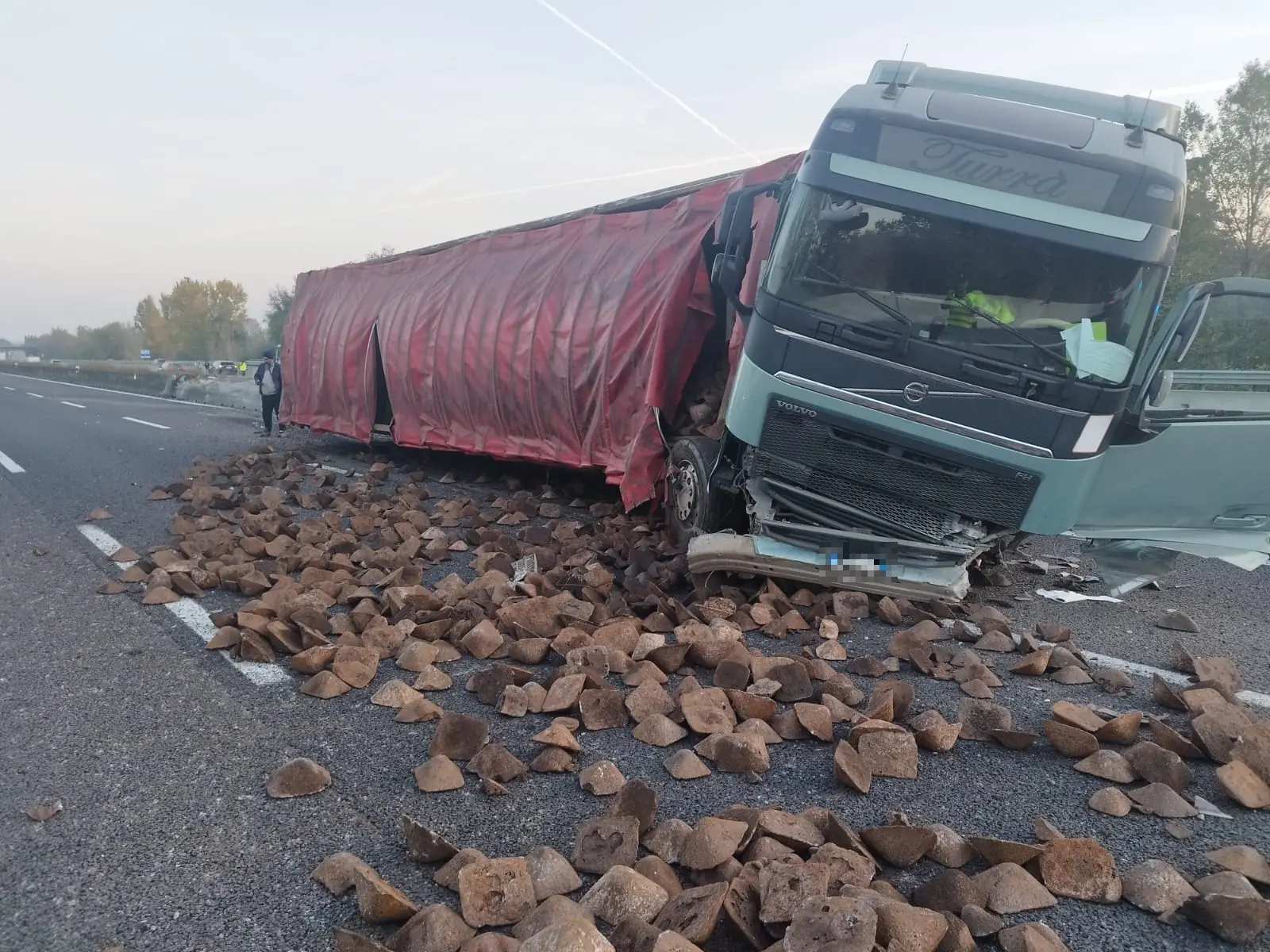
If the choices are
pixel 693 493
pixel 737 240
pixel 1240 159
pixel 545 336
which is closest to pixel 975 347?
pixel 737 240

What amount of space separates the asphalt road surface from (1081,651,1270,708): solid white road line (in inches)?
4.2

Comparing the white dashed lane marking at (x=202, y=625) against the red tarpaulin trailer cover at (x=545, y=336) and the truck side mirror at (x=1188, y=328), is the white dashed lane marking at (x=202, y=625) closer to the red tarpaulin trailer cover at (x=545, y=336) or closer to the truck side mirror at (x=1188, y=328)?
the red tarpaulin trailer cover at (x=545, y=336)

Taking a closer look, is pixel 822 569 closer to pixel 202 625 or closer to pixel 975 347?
pixel 975 347

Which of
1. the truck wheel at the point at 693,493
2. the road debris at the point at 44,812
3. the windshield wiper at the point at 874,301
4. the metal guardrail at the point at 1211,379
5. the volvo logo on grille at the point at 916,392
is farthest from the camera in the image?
the truck wheel at the point at 693,493

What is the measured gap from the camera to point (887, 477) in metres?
4.82

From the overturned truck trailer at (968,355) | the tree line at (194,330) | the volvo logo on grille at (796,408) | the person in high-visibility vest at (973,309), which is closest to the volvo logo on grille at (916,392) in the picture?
the overturned truck trailer at (968,355)

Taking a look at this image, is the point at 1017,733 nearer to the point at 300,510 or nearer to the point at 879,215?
the point at 879,215

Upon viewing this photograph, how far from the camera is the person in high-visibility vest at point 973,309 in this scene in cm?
463

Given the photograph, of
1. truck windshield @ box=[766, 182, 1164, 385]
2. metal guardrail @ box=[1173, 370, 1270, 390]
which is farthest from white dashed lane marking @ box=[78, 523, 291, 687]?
metal guardrail @ box=[1173, 370, 1270, 390]

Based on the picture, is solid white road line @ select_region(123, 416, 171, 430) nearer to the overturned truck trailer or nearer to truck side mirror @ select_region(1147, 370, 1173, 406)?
the overturned truck trailer

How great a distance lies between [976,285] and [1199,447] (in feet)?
5.55

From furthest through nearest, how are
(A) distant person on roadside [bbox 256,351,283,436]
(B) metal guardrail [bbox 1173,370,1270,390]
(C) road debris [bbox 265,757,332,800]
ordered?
(A) distant person on roadside [bbox 256,351,283,436] → (B) metal guardrail [bbox 1173,370,1270,390] → (C) road debris [bbox 265,757,332,800]

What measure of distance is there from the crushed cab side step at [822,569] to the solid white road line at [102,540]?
3755mm

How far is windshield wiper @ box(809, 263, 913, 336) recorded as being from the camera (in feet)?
15.4
